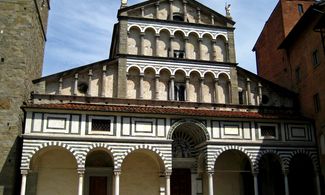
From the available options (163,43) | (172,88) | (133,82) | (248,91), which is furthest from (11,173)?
(248,91)

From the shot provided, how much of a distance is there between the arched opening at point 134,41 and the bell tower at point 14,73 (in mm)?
5321

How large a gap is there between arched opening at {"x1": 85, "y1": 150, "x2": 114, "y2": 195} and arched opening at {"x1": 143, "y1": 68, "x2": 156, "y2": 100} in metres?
4.16

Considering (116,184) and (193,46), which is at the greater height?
(193,46)

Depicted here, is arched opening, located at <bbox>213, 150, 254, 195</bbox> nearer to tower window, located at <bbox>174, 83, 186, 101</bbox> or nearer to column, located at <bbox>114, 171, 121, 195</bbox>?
tower window, located at <bbox>174, 83, 186, 101</bbox>

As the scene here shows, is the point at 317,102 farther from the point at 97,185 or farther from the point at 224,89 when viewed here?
the point at 97,185

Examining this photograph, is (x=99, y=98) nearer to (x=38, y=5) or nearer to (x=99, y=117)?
(x=99, y=117)

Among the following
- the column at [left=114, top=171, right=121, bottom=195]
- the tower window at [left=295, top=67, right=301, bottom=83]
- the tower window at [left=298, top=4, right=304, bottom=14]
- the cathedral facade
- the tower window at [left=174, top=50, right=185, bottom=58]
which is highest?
the tower window at [left=298, top=4, right=304, bottom=14]

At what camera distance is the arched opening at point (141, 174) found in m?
20.3

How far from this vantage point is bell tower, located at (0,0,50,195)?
17641mm

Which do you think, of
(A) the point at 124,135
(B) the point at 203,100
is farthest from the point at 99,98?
(B) the point at 203,100

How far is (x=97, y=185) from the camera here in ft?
65.9

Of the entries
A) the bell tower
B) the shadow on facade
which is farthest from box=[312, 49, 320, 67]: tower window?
the shadow on facade

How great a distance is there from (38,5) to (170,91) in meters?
8.79

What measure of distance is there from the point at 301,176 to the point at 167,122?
859 centimetres
